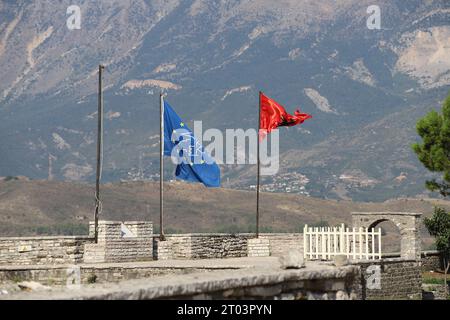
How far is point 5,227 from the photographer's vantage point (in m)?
168

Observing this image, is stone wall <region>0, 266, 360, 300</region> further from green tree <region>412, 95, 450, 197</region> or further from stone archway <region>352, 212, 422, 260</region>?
green tree <region>412, 95, 450, 197</region>

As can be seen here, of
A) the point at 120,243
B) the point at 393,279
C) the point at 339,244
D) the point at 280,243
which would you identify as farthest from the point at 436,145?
the point at 120,243

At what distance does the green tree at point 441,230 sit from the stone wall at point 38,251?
13432 millimetres

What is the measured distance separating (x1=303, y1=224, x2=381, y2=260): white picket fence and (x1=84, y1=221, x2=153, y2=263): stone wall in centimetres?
406

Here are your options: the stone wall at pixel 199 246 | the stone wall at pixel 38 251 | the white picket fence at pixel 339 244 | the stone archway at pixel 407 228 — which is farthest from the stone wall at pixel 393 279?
the stone wall at pixel 38 251

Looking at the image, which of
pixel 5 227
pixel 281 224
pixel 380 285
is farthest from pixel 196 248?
pixel 281 224

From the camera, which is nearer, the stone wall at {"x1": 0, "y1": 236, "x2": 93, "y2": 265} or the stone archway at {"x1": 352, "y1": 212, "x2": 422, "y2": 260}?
the stone wall at {"x1": 0, "y1": 236, "x2": 93, "y2": 265}

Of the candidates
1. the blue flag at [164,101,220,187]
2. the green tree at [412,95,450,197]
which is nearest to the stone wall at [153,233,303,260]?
the blue flag at [164,101,220,187]

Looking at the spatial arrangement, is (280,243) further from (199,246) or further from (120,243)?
(120,243)

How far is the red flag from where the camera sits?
3884 centimetres

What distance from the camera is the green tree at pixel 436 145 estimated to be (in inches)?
1709
